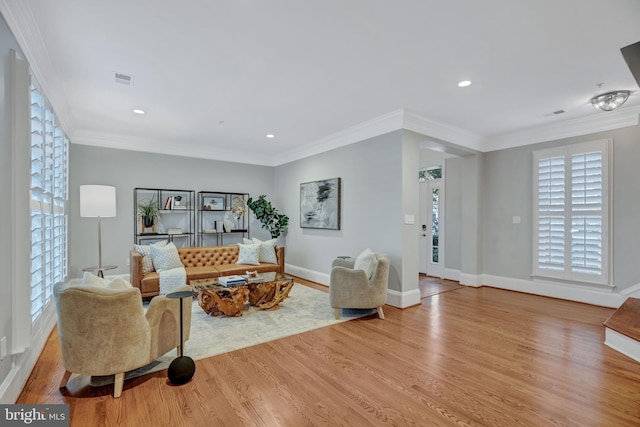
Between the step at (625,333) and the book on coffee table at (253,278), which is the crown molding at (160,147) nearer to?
the book on coffee table at (253,278)

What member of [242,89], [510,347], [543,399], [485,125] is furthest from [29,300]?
[485,125]

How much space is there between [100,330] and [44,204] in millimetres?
1607

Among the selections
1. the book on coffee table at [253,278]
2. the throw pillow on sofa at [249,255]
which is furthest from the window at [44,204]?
the throw pillow on sofa at [249,255]

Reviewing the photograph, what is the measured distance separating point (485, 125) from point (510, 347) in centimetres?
340

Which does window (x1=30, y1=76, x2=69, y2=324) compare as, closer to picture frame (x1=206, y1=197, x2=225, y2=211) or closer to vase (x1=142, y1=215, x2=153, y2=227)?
vase (x1=142, y1=215, x2=153, y2=227)

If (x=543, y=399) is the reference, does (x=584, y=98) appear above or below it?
above

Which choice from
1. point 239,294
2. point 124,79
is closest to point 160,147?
point 124,79

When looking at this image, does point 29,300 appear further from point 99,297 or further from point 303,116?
point 303,116

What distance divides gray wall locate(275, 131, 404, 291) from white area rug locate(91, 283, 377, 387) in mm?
1036

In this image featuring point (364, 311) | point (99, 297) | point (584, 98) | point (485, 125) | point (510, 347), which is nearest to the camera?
point (99, 297)

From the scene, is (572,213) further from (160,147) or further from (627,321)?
(160,147)

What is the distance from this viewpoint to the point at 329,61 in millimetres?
2910

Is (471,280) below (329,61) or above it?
below

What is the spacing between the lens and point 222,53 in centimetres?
278
